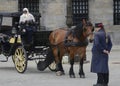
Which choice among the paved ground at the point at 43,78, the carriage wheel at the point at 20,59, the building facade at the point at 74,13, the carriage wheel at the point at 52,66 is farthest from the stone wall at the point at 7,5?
the carriage wheel at the point at 20,59

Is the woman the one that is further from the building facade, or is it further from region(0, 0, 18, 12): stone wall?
region(0, 0, 18, 12): stone wall

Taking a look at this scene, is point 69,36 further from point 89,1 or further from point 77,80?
point 89,1

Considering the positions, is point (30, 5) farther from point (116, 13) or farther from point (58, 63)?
point (58, 63)

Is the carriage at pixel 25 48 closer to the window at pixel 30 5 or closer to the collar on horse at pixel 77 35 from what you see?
the collar on horse at pixel 77 35

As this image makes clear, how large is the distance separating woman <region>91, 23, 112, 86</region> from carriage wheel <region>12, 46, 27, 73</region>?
4.16m

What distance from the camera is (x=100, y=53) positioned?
604 inches

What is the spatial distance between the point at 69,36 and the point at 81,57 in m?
0.92

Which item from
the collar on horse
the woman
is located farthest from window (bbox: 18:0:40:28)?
the woman

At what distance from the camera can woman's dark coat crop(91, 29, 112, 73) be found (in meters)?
15.3

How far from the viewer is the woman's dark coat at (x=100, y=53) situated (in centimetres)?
1527

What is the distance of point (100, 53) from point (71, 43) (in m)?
2.77

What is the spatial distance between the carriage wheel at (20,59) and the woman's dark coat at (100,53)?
4154 millimetres

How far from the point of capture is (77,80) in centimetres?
1714

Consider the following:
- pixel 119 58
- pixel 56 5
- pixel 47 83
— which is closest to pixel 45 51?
pixel 47 83
